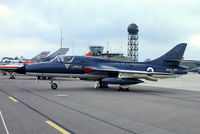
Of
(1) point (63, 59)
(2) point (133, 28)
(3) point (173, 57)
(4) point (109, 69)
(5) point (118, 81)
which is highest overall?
(2) point (133, 28)

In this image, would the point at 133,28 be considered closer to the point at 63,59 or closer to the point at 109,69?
the point at 109,69

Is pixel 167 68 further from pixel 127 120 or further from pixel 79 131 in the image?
pixel 79 131

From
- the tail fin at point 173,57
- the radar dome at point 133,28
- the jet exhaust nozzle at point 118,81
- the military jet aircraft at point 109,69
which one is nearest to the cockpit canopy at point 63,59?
the military jet aircraft at point 109,69

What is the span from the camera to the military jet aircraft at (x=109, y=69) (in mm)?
17969

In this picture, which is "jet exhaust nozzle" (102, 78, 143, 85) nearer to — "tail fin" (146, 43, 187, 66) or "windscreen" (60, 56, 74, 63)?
"windscreen" (60, 56, 74, 63)

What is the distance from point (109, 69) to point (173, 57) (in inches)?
249

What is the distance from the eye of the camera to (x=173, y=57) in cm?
2069

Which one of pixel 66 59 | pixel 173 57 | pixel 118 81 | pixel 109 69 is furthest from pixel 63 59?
pixel 173 57

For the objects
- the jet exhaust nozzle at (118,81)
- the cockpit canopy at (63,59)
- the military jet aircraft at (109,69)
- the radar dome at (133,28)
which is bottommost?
the jet exhaust nozzle at (118,81)

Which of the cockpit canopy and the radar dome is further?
the radar dome

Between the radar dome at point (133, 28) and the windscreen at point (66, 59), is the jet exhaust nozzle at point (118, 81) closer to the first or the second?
the windscreen at point (66, 59)

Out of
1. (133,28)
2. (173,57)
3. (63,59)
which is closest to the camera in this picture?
(63,59)

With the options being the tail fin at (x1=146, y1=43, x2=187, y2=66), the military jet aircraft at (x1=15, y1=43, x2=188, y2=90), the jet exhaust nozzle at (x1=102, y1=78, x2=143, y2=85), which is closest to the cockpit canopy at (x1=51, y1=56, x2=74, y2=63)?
the military jet aircraft at (x1=15, y1=43, x2=188, y2=90)

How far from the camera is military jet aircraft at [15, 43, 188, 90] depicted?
17969mm
